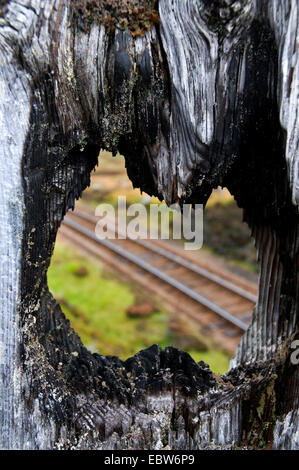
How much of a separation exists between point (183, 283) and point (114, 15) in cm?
836

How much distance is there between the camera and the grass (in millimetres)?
7213

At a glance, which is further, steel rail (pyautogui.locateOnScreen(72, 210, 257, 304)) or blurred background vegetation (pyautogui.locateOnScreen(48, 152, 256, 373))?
steel rail (pyautogui.locateOnScreen(72, 210, 257, 304))

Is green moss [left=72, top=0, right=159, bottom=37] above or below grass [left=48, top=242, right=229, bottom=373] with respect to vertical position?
above

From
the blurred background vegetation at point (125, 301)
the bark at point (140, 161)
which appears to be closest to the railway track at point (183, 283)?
the blurred background vegetation at point (125, 301)

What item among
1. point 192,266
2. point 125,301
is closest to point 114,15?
point 125,301

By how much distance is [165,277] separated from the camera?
9773 mm

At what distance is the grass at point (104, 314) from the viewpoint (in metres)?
7.21

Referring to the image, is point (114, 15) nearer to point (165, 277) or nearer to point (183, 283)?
point (165, 277)

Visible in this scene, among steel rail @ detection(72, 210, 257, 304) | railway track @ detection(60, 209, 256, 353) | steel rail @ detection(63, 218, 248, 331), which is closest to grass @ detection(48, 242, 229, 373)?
railway track @ detection(60, 209, 256, 353)

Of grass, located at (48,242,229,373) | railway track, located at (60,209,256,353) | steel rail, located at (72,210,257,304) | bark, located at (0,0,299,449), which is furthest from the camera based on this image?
steel rail, located at (72,210,257,304)

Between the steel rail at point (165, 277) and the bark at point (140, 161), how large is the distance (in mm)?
5802

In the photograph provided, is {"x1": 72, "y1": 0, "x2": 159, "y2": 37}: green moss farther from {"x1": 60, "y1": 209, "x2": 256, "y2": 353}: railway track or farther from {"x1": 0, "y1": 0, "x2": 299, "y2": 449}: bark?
{"x1": 60, "y1": 209, "x2": 256, "y2": 353}: railway track
